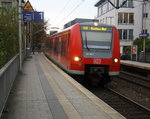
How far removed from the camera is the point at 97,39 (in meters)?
13.0

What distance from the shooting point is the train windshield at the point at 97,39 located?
12852mm

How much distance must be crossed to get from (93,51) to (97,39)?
0.67 m

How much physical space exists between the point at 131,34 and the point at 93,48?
144ft

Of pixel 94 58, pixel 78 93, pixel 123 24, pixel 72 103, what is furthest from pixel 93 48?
pixel 123 24

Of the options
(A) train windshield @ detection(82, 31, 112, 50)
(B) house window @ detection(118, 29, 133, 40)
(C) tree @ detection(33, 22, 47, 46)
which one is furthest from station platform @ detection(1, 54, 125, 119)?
(C) tree @ detection(33, 22, 47, 46)

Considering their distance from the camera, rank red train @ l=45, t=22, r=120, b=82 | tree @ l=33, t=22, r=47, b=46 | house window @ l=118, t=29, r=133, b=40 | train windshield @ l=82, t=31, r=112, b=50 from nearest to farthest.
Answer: red train @ l=45, t=22, r=120, b=82
train windshield @ l=82, t=31, r=112, b=50
house window @ l=118, t=29, r=133, b=40
tree @ l=33, t=22, r=47, b=46

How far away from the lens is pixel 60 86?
1024cm

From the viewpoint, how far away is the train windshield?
12.9 meters

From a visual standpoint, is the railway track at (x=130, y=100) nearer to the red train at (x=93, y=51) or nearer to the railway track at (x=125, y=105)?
the railway track at (x=125, y=105)

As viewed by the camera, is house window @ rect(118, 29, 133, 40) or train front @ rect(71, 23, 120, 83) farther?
house window @ rect(118, 29, 133, 40)

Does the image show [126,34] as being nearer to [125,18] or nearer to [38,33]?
[125,18]

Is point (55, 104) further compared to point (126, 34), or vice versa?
point (126, 34)

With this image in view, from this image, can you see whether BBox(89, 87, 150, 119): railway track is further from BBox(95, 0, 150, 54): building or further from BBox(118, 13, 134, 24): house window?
BBox(118, 13, 134, 24): house window

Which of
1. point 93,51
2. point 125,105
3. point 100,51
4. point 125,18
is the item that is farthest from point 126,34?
point 125,105
